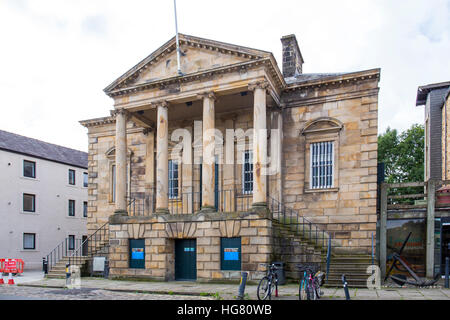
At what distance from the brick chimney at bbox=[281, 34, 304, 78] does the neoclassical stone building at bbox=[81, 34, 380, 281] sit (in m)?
3.96

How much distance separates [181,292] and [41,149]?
2327 cm

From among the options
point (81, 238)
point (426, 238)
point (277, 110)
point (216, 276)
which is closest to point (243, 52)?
point (277, 110)

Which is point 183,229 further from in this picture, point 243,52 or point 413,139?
point 413,139

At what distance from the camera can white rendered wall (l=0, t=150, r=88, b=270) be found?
28328 mm

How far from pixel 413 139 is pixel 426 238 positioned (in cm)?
2664

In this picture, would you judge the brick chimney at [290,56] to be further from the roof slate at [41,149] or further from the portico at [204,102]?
the roof slate at [41,149]

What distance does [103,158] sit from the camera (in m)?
24.3

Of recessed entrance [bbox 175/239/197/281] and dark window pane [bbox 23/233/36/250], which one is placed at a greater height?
recessed entrance [bbox 175/239/197/281]

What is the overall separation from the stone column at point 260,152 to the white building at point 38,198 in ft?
65.3

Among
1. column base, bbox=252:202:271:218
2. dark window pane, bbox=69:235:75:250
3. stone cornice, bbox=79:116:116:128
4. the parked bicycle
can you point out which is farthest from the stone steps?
dark window pane, bbox=69:235:75:250

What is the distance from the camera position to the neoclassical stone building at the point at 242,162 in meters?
16.6

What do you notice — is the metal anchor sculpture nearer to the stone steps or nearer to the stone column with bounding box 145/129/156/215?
the stone steps

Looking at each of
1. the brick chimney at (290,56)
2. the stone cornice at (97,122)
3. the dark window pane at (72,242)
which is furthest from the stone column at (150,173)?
the dark window pane at (72,242)

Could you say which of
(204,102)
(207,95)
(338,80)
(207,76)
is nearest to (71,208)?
(204,102)
